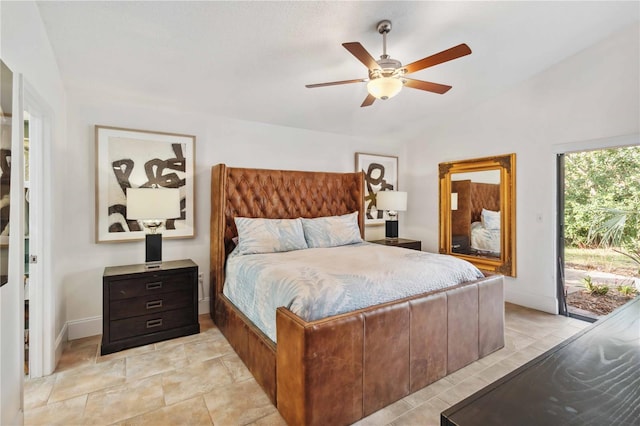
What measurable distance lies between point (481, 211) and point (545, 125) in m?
1.31

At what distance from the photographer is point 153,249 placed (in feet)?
10.2

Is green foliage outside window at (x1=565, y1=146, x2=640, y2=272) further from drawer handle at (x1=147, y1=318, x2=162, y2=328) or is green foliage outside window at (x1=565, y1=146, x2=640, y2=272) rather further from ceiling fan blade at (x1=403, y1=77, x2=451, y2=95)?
drawer handle at (x1=147, y1=318, x2=162, y2=328)

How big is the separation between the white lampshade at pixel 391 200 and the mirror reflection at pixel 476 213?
82 centimetres

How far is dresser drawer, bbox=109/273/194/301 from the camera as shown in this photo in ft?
8.92

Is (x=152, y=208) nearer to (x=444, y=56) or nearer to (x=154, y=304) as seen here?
(x=154, y=304)

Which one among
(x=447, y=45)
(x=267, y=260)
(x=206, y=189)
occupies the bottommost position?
(x=267, y=260)

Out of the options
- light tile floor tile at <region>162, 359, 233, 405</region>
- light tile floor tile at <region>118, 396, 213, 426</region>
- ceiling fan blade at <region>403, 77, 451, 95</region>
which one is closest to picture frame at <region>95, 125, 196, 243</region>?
light tile floor tile at <region>162, 359, 233, 405</region>

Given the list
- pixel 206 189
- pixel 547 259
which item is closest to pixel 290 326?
pixel 206 189

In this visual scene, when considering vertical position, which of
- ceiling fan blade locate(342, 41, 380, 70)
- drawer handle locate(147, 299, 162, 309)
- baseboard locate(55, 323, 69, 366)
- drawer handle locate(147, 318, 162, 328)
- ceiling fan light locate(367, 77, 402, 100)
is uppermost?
ceiling fan blade locate(342, 41, 380, 70)

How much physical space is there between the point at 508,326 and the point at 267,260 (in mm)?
2683

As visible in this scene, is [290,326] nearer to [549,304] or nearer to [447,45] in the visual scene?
[447,45]

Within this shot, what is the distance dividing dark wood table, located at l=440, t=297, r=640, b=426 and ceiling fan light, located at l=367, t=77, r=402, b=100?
1892 mm

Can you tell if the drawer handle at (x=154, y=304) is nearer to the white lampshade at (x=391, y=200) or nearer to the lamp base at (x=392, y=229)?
the white lampshade at (x=391, y=200)

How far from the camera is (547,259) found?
146 inches
